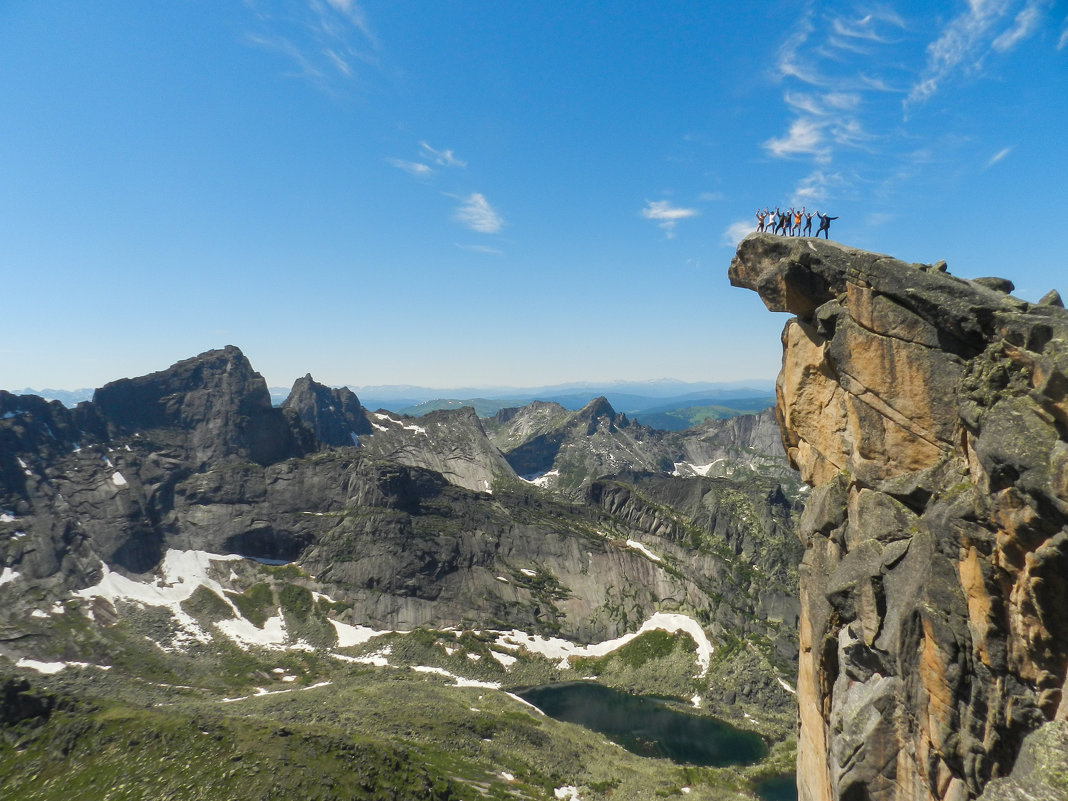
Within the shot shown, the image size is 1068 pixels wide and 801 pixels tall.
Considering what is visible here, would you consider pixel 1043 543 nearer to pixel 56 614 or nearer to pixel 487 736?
pixel 487 736

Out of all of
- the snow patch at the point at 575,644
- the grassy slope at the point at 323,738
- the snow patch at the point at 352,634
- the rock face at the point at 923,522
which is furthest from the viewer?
the snow patch at the point at 575,644

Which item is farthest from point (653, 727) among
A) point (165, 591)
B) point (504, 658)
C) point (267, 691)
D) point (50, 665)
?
point (165, 591)

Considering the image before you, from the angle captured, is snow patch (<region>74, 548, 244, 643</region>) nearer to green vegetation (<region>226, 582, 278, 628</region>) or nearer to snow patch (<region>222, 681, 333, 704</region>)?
green vegetation (<region>226, 582, 278, 628</region>)

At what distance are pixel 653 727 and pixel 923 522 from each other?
487 feet

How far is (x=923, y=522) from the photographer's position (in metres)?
25.0

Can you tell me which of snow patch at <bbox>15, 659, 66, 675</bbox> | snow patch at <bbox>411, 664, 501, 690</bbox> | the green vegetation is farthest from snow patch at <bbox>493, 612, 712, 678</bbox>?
snow patch at <bbox>15, 659, 66, 675</bbox>

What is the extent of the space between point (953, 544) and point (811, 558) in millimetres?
11878

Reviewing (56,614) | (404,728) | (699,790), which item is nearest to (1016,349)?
(699,790)

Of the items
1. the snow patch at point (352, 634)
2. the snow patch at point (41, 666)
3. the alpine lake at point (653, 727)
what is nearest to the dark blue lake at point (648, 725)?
the alpine lake at point (653, 727)

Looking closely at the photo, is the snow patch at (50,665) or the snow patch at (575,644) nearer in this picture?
the snow patch at (50,665)

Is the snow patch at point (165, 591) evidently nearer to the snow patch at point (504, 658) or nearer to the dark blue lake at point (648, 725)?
the snow patch at point (504, 658)

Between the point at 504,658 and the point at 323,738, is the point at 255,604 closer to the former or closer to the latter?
the point at 504,658

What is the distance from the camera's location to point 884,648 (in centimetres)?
2520

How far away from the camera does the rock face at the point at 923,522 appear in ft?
64.6
